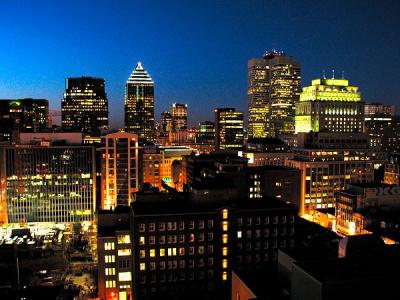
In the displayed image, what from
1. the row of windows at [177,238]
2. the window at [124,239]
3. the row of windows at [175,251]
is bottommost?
the row of windows at [175,251]

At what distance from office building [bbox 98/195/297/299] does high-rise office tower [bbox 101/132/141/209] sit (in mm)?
67331

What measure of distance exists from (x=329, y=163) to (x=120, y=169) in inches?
2836

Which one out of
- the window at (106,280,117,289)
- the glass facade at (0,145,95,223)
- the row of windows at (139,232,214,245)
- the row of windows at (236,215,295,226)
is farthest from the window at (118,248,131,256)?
the glass facade at (0,145,95,223)

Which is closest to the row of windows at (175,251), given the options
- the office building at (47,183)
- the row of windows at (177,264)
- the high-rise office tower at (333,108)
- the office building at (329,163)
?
the row of windows at (177,264)

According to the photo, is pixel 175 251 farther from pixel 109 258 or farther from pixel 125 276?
pixel 109 258

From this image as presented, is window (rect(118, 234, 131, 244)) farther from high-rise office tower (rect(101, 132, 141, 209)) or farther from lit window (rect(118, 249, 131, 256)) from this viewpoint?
high-rise office tower (rect(101, 132, 141, 209))

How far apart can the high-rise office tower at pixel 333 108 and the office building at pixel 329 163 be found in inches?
1103

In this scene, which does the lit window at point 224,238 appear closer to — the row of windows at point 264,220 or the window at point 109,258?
the row of windows at point 264,220

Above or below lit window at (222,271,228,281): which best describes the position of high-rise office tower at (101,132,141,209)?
above

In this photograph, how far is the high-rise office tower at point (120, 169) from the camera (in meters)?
141

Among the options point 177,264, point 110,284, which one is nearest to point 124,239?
point 110,284

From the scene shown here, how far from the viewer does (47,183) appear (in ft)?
445

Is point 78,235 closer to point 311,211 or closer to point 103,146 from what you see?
point 103,146

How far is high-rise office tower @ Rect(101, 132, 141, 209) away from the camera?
14062cm
